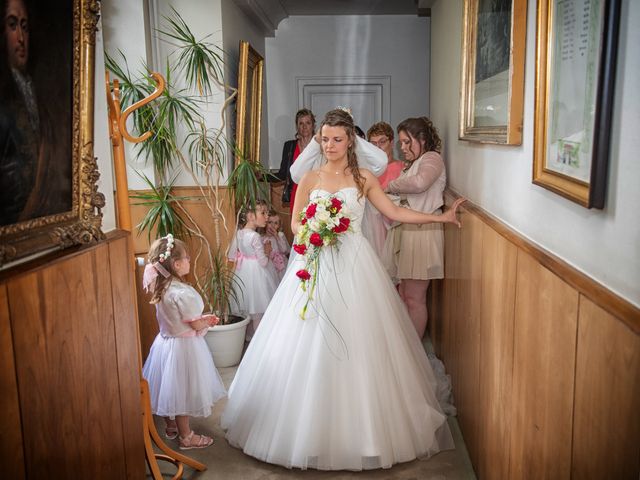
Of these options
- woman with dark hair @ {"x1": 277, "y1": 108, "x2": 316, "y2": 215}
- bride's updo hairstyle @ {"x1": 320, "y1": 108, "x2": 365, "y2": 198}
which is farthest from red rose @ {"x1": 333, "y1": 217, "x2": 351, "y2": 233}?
woman with dark hair @ {"x1": 277, "y1": 108, "x2": 316, "y2": 215}

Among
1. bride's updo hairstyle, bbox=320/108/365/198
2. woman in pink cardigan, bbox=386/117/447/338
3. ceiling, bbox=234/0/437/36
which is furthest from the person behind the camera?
ceiling, bbox=234/0/437/36

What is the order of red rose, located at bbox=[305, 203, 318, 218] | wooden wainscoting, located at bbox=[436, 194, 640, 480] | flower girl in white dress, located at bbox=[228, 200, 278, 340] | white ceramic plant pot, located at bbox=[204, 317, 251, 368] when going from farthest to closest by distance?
flower girl in white dress, located at bbox=[228, 200, 278, 340] → white ceramic plant pot, located at bbox=[204, 317, 251, 368] → red rose, located at bbox=[305, 203, 318, 218] → wooden wainscoting, located at bbox=[436, 194, 640, 480]

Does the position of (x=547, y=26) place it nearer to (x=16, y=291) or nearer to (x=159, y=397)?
(x=16, y=291)

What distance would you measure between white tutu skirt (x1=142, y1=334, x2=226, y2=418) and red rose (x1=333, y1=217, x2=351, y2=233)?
978mm

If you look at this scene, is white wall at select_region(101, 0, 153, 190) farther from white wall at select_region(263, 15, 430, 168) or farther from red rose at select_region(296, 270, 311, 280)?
white wall at select_region(263, 15, 430, 168)

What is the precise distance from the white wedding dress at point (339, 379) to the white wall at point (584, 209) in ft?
2.63

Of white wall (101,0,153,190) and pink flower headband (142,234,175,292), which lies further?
white wall (101,0,153,190)

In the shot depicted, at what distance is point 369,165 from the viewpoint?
4.07 m

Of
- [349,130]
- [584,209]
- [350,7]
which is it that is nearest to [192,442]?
[349,130]

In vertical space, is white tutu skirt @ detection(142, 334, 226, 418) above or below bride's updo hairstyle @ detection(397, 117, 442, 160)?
below

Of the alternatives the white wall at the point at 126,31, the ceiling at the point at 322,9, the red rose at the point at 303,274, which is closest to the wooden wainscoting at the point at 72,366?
the red rose at the point at 303,274

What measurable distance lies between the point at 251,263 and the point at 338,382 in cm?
221

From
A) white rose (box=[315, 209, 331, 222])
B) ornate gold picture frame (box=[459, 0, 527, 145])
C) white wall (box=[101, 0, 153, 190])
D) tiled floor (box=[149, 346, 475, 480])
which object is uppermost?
white wall (box=[101, 0, 153, 190])

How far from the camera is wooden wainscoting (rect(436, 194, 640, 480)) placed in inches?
→ 54.2
